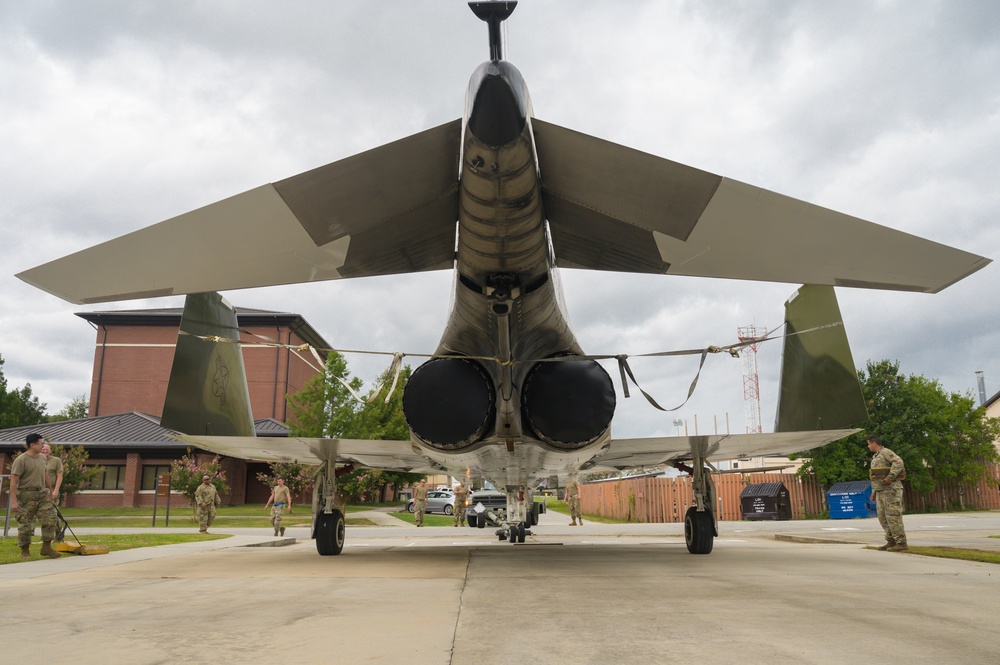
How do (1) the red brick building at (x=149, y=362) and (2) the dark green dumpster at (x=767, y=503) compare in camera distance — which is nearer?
(2) the dark green dumpster at (x=767, y=503)

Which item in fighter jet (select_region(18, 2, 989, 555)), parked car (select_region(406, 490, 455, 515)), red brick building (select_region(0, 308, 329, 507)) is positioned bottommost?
parked car (select_region(406, 490, 455, 515))

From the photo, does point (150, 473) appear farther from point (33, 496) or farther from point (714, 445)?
point (714, 445)

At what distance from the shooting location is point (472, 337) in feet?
19.3

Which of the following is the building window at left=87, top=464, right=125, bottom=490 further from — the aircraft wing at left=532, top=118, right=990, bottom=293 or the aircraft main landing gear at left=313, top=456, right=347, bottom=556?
the aircraft wing at left=532, top=118, right=990, bottom=293

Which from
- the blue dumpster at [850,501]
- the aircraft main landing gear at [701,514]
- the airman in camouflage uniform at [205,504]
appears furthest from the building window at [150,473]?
the aircraft main landing gear at [701,514]

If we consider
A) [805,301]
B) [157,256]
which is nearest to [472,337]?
[157,256]

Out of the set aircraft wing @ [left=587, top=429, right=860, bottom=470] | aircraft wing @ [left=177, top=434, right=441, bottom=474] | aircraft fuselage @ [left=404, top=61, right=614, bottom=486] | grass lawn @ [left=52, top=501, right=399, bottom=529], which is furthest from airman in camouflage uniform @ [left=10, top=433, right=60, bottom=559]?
grass lawn @ [left=52, top=501, right=399, bottom=529]

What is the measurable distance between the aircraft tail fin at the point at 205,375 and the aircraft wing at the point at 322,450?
0.70 ft

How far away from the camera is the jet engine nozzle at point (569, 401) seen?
5707mm

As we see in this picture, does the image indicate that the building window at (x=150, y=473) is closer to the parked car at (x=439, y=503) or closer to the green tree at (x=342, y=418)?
the green tree at (x=342, y=418)

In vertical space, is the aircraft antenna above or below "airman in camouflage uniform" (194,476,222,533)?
above

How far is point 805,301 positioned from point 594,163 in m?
4.19

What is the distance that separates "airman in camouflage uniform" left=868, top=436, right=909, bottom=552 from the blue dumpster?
18.0 metres

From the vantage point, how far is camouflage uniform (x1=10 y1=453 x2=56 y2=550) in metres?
8.01
